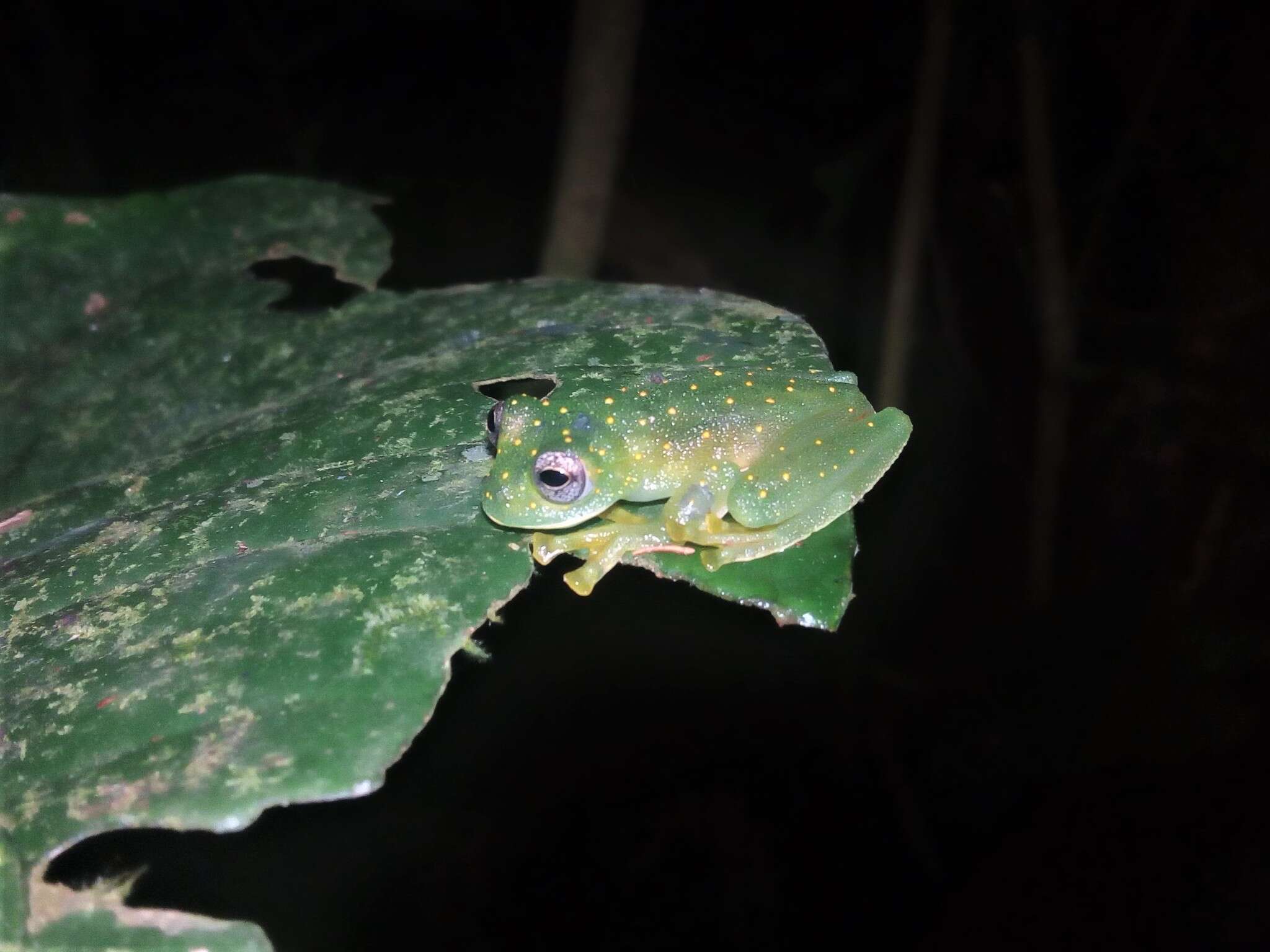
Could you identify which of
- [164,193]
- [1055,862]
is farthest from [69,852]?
[1055,862]

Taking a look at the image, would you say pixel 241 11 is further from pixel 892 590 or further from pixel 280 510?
pixel 280 510

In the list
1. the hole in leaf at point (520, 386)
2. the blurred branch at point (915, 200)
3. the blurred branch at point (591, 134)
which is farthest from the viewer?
the blurred branch at point (915, 200)

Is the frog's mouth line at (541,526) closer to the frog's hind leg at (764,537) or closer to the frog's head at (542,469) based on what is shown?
the frog's head at (542,469)

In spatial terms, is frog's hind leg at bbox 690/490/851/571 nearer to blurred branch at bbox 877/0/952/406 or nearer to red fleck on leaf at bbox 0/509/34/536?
red fleck on leaf at bbox 0/509/34/536

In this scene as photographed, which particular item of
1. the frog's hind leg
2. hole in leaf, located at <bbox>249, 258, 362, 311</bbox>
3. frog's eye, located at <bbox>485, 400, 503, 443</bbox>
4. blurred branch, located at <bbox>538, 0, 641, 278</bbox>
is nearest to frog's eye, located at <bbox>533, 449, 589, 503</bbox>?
frog's eye, located at <bbox>485, 400, 503, 443</bbox>

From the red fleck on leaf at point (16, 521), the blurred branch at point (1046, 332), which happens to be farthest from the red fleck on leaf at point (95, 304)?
the blurred branch at point (1046, 332)

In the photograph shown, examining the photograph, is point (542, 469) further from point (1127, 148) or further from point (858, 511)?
point (1127, 148)
